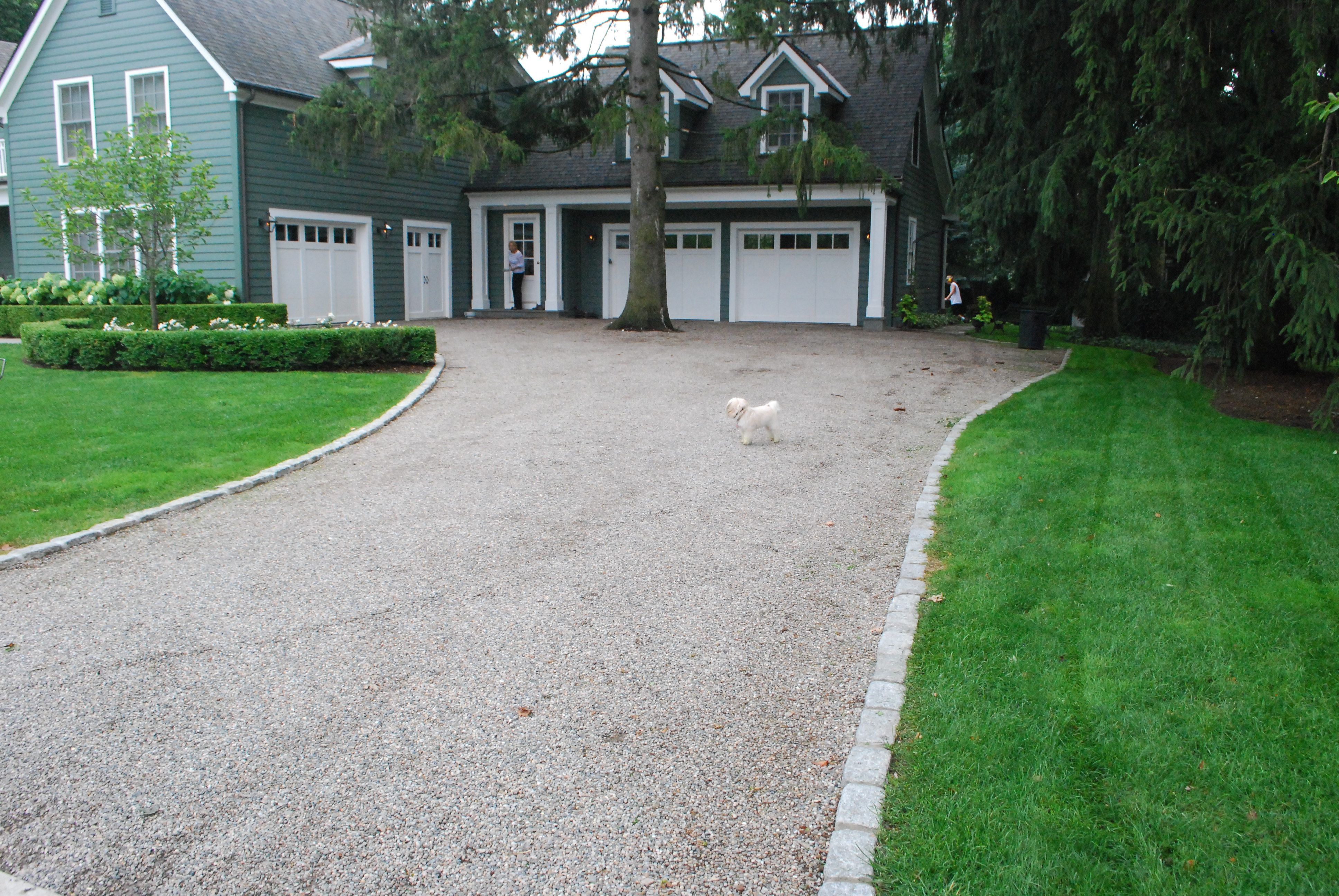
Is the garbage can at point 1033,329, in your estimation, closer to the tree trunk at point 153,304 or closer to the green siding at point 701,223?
the green siding at point 701,223

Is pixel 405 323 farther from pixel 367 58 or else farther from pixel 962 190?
pixel 962 190

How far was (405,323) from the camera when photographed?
22219 millimetres

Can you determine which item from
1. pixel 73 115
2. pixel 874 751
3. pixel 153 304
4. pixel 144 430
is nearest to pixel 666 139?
pixel 153 304

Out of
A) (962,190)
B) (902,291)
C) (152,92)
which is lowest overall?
(902,291)

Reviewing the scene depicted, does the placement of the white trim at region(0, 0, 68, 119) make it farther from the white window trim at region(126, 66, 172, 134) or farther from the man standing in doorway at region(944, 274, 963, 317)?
the man standing in doorway at region(944, 274, 963, 317)

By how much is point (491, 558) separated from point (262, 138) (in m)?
16.2

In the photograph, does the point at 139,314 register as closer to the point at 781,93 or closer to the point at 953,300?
the point at 781,93

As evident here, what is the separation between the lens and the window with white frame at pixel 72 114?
20.5 m

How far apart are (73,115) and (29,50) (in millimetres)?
1571

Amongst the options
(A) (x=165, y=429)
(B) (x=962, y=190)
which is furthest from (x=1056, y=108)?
(A) (x=165, y=429)

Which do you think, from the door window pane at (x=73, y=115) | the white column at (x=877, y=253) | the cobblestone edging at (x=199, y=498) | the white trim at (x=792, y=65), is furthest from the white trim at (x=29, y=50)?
the white column at (x=877, y=253)

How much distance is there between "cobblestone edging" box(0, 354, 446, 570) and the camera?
580 centimetres

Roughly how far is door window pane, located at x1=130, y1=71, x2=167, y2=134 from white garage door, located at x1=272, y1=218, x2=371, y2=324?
2.88 meters

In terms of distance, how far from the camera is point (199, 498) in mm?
7023
